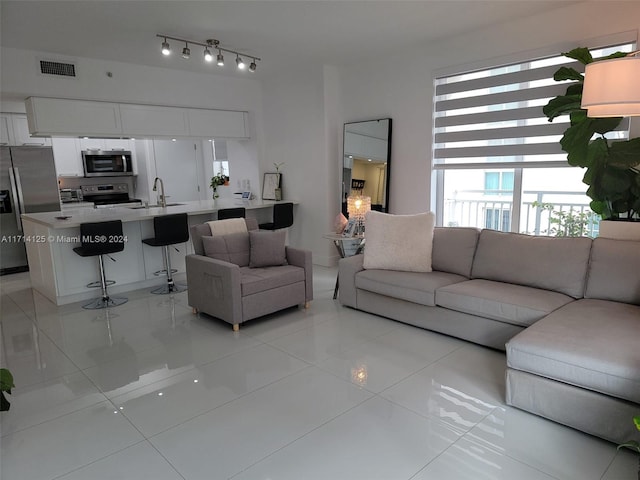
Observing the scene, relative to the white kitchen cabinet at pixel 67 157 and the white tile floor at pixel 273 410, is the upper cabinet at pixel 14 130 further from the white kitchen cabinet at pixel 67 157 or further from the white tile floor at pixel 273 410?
the white tile floor at pixel 273 410

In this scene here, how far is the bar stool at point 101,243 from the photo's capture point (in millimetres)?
4359

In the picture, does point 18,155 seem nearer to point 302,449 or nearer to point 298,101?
point 298,101

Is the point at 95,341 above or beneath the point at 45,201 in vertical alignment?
beneath

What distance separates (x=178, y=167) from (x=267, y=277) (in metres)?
4.98

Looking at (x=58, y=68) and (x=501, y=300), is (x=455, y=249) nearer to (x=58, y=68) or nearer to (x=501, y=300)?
(x=501, y=300)

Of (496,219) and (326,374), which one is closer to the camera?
(326,374)

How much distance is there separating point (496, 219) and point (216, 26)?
3709 millimetres

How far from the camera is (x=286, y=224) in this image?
20.1 ft

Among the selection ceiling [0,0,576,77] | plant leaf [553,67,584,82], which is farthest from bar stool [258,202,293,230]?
plant leaf [553,67,584,82]

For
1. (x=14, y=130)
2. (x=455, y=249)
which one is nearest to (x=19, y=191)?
(x=14, y=130)

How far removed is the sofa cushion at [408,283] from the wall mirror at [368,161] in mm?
1765

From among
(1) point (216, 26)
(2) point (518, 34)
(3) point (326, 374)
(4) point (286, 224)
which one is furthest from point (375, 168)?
(3) point (326, 374)

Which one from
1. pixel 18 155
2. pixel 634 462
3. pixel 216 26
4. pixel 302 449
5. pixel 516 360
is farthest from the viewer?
pixel 18 155

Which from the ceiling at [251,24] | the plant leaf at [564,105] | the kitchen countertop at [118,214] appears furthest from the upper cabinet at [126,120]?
the plant leaf at [564,105]
